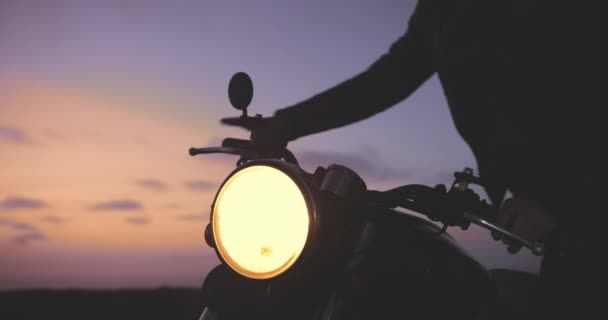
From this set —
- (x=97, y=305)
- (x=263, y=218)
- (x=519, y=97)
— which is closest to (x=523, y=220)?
(x=519, y=97)

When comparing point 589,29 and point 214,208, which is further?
point 589,29

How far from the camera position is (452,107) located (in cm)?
195

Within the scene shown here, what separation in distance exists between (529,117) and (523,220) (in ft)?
1.24

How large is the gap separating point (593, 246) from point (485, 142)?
0.55 m

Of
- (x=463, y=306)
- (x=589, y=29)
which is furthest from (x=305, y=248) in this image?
(x=589, y=29)

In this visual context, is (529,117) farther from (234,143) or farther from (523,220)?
(234,143)

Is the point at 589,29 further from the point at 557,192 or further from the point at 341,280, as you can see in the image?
the point at 341,280

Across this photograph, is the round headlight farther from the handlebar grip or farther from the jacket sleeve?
the jacket sleeve

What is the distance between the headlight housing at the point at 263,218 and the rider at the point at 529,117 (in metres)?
0.46

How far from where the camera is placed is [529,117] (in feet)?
4.88

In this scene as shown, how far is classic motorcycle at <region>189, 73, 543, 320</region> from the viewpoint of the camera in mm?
1221

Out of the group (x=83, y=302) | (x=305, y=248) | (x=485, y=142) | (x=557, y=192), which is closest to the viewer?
(x=305, y=248)

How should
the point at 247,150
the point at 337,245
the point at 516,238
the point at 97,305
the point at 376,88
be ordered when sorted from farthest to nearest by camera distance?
the point at 97,305 < the point at 376,88 < the point at 247,150 < the point at 337,245 < the point at 516,238

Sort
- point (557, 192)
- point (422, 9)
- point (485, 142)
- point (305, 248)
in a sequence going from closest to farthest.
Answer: point (305, 248)
point (557, 192)
point (485, 142)
point (422, 9)
